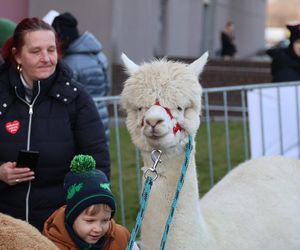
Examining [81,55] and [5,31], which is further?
[81,55]

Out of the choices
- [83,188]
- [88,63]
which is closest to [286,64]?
[88,63]

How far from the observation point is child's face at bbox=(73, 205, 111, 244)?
3.10 metres

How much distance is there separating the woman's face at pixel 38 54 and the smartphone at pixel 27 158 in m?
0.39

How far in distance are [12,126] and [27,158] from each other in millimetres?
201

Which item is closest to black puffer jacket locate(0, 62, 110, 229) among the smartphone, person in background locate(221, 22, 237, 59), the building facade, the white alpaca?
the smartphone

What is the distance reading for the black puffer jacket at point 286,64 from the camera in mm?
6020

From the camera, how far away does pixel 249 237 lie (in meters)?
3.61

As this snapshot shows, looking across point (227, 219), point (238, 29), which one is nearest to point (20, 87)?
point (227, 219)

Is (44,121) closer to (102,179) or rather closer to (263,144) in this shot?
(102,179)

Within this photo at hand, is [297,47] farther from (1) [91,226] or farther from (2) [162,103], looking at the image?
(1) [91,226]

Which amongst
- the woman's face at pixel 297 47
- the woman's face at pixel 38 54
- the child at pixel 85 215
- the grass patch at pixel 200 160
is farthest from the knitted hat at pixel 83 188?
the grass patch at pixel 200 160

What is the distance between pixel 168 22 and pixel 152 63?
16194 millimetres

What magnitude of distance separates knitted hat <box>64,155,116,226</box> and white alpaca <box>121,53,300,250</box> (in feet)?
0.70

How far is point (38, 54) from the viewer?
3.49m
